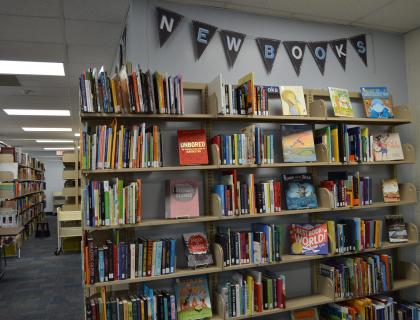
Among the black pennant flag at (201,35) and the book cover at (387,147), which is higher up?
Answer: the black pennant flag at (201,35)

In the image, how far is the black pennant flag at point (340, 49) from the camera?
3.32 metres

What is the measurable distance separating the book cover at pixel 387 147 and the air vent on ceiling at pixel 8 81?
415 centimetres

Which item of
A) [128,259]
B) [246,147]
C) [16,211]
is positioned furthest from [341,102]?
[16,211]

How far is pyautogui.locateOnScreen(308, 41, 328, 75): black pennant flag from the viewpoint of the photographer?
325 cm

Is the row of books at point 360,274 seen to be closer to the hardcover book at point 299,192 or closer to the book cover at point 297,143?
the hardcover book at point 299,192

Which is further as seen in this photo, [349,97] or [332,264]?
[349,97]

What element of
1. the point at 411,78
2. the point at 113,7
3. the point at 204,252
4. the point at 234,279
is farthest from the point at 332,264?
the point at 113,7

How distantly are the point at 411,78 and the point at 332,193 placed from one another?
1.65 meters

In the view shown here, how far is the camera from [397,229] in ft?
10.7

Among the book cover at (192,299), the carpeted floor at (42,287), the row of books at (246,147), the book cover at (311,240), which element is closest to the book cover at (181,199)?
the row of books at (246,147)

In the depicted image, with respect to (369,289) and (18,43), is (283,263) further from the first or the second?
(18,43)

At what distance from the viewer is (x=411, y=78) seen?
3.59m

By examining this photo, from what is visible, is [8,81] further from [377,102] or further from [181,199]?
[377,102]

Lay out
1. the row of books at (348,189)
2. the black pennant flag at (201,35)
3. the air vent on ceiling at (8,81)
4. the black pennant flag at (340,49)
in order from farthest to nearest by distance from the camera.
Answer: the air vent on ceiling at (8,81) → the black pennant flag at (340,49) → the row of books at (348,189) → the black pennant flag at (201,35)
